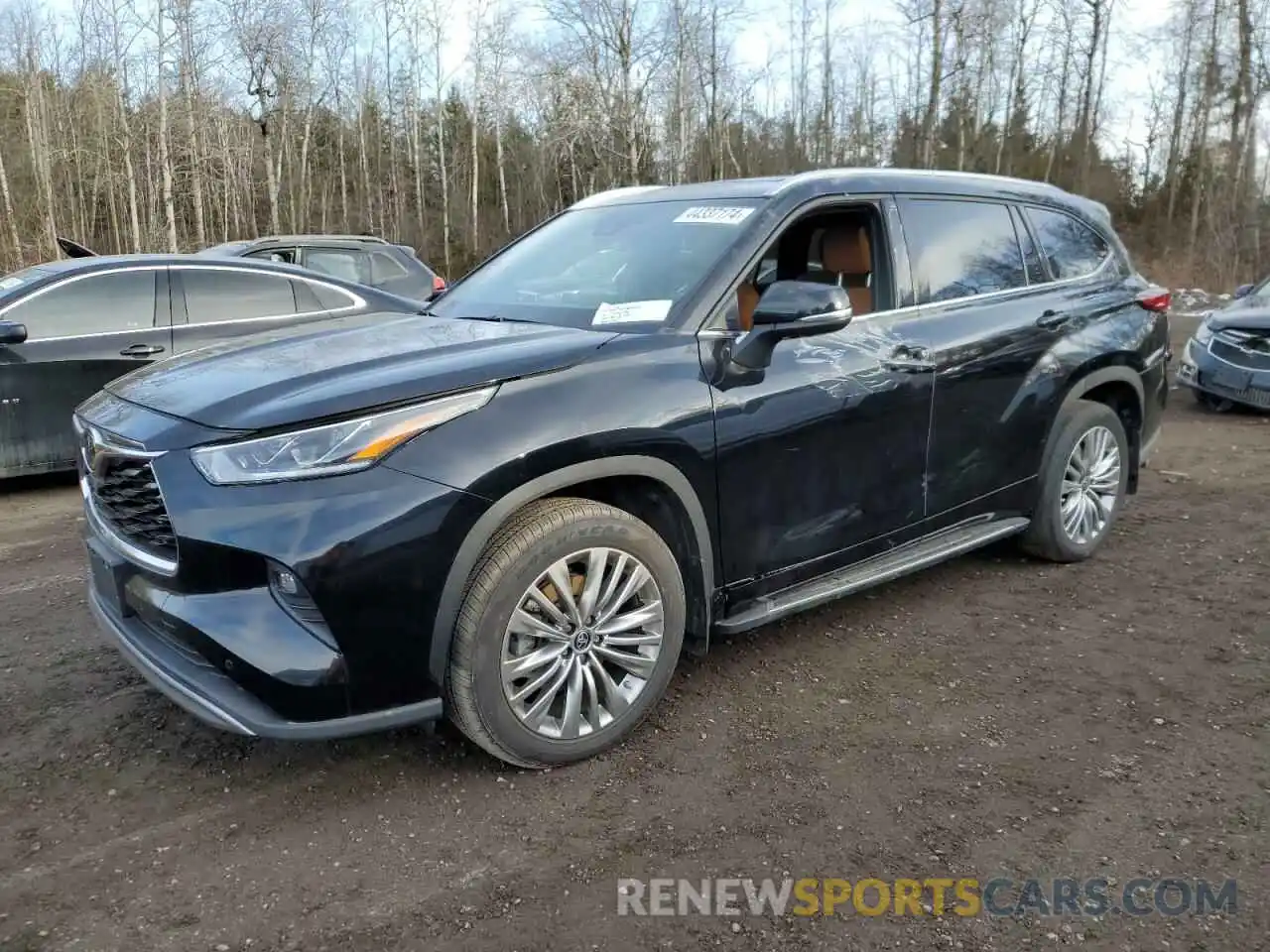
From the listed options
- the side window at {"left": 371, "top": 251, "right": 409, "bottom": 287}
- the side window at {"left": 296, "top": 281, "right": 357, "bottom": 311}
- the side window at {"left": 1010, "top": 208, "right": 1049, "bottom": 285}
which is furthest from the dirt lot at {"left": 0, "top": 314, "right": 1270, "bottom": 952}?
the side window at {"left": 371, "top": 251, "right": 409, "bottom": 287}

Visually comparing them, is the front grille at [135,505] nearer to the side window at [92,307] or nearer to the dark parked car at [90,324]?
the dark parked car at [90,324]

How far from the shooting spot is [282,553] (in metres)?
2.43

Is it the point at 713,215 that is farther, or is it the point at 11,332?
the point at 11,332

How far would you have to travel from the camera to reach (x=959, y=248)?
164 inches

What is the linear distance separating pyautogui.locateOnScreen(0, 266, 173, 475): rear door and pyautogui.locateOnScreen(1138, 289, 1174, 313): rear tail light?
610 cm

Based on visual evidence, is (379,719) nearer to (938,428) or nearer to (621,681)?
(621,681)

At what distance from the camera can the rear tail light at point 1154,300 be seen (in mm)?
4961

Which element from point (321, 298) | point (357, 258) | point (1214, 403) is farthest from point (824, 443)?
point (357, 258)

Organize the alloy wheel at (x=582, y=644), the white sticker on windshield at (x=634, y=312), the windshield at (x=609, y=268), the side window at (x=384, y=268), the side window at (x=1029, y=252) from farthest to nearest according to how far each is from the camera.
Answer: the side window at (x=384, y=268)
the side window at (x=1029, y=252)
the windshield at (x=609, y=268)
the white sticker on windshield at (x=634, y=312)
the alloy wheel at (x=582, y=644)

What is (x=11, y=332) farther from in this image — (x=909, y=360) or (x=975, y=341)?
(x=975, y=341)

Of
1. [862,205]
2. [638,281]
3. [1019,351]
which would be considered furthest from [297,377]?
[1019,351]

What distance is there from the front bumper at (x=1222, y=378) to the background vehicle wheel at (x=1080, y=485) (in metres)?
4.97

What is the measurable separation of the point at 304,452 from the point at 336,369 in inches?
14.6

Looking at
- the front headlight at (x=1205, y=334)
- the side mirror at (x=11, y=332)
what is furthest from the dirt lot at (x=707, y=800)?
the front headlight at (x=1205, y=334)
